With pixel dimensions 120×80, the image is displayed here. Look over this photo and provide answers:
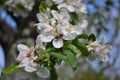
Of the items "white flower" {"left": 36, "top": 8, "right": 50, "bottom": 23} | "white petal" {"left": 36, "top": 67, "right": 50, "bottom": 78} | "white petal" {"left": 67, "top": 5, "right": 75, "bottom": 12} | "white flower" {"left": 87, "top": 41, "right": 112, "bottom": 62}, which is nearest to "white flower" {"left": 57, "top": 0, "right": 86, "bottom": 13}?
"white petal" {"left": 67, "top": 5, "right": 75, "bottom": 12}

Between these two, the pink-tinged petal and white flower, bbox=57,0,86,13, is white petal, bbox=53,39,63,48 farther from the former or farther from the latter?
white flower, bbox=57,0,86,13

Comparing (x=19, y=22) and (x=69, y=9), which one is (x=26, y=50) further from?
(x=19, y=22)

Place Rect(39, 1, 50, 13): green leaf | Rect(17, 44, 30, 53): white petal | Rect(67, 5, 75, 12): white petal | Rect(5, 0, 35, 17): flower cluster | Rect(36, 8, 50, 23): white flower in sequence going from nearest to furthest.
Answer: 1. Rect(17, 44, 30, 53): white petal
2. Rect(36, 8, 50, 23): white flower
3. Rect(39, 1, 50, 13): green leaf
4. Rect(67, 5, 75, 12): white petal
5. Rect(5, 0, 35, 17): flower cluster

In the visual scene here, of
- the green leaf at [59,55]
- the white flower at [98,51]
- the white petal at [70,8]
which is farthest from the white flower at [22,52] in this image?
the white petal at [70,8]

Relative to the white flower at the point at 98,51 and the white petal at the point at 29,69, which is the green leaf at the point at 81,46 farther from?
the white petal at the point at 29,69

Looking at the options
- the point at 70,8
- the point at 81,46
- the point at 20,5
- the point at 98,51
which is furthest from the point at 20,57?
the point at 20,5

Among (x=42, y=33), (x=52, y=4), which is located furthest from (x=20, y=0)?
(x=42, y=33)
